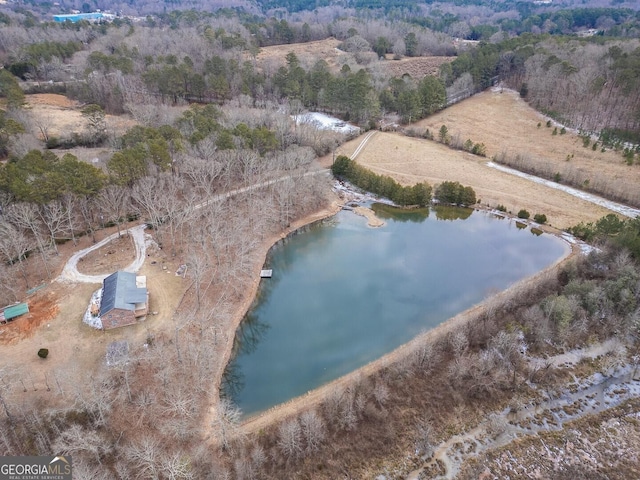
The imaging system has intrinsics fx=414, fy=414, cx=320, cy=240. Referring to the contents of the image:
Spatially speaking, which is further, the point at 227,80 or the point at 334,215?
the point at 227,80

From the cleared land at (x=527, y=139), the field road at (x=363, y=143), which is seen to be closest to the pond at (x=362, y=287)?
the field road at (x=363, y=143)

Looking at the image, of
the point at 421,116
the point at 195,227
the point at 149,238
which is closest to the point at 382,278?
the point at 195,227

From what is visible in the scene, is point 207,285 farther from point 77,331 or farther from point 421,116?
point 421,116

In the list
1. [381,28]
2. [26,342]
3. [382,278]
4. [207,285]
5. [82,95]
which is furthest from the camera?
[381,28]

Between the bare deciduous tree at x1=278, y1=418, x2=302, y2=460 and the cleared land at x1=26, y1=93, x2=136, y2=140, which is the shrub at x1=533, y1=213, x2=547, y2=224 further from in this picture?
the cleared land at x1=26, y1=93, x2=136, y2=140

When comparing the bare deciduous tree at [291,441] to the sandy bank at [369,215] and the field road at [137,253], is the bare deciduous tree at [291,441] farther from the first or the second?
the sandy bank at [369,215]

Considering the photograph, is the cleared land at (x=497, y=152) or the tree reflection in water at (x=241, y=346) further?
the cleared land at (x=497, y=152)
